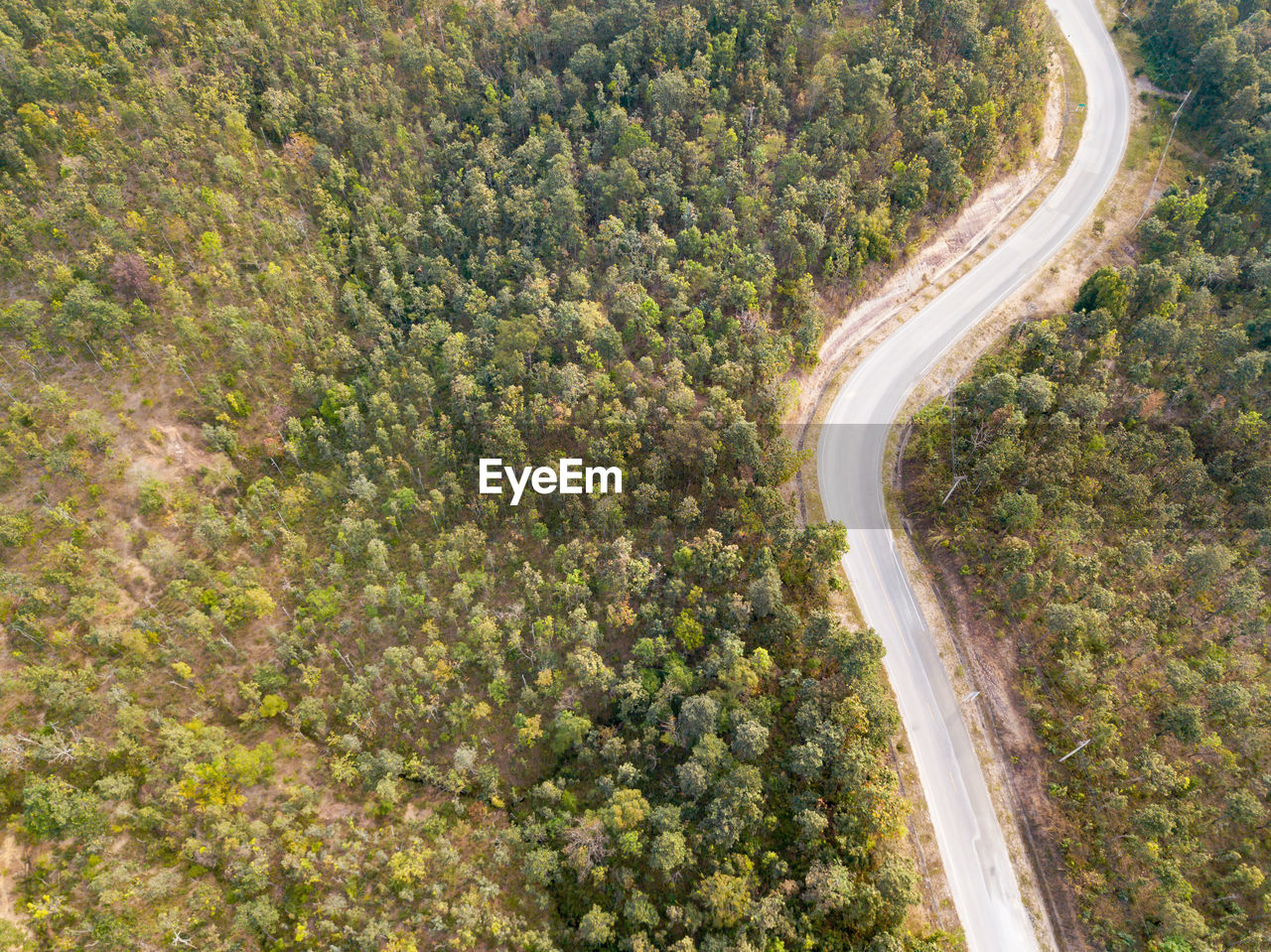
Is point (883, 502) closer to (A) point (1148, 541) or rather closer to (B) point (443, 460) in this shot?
(A) point (1148, 541)

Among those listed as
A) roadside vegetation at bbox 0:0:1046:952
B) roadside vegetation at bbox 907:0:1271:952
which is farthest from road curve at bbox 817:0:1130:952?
roadside vegetation at bbox 0:0:1046:952

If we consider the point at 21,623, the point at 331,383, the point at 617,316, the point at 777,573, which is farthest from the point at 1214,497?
the point at 21,623

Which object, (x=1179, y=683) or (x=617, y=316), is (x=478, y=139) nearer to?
(x=617, y=316)

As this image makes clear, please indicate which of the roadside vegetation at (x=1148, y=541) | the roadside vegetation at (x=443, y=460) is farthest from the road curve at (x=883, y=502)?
the roadside vegetation at (x=443, y=460)

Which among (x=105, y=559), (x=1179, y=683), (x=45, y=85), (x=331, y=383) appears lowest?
(x=1179, y=683)

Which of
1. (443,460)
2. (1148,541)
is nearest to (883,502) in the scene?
(1148,541)

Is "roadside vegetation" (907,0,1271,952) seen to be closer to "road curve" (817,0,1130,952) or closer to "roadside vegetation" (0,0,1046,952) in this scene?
"road curve" (817,0,1130,952)
